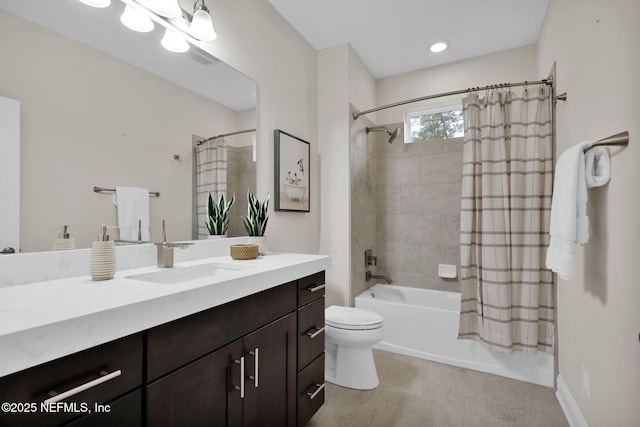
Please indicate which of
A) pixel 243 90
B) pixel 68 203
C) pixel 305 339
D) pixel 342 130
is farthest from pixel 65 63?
pixel 342 130

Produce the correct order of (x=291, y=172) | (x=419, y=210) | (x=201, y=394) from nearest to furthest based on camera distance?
1. (x=201, y=394)
2. (x=291, y=172)
3. (x=419, y=210)

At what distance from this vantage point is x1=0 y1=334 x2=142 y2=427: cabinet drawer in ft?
1.90

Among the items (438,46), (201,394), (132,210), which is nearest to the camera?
(201,394)

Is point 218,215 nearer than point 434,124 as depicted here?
Yes

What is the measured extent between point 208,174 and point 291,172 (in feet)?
2.47

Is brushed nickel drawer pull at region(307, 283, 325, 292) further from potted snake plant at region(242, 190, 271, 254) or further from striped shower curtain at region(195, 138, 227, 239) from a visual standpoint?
striped shower curtain at region(195, 138, 227, 239)

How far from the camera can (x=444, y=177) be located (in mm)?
3039

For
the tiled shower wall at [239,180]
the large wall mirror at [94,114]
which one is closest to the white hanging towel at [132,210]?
the large wall mirror at [94,114]

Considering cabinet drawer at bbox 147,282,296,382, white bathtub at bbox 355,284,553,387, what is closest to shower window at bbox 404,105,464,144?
white bathtub at bbox 355,284,553,387

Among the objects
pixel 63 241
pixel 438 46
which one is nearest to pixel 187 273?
pixel 63 241

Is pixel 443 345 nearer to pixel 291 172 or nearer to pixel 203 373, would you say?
pixel 291 172

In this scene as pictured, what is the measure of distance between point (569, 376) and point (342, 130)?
7.49ft

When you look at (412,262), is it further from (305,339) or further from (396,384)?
(305,339)

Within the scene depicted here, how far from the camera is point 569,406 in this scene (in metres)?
1.74
